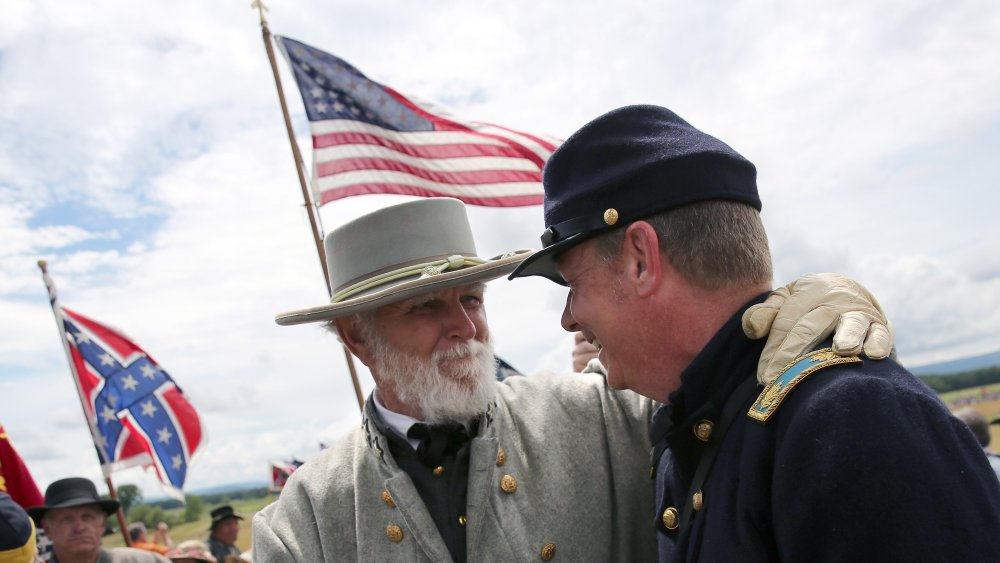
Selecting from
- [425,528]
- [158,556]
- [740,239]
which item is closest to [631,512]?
[425,528]

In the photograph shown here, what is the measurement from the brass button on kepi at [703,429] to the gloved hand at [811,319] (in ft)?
→ 0.59

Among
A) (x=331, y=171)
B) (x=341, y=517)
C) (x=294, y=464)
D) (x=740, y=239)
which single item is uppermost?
(x=331, y=171)

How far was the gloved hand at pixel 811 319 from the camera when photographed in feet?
5.69

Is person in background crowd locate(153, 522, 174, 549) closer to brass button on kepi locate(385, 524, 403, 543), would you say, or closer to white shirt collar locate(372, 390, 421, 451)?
white shirt collar locate(372, 390, 421, 451)

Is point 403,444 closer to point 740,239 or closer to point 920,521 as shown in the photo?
point 740,239

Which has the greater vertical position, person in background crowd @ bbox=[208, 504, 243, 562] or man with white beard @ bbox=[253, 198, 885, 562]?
man with white beard @ bbox=[253, 198, 885, 562]

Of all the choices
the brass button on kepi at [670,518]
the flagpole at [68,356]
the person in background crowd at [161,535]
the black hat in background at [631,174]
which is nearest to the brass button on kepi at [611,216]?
the black hat in background at [631,174]

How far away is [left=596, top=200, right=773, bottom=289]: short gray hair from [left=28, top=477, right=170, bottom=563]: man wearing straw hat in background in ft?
22.3

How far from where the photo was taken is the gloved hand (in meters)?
1.73

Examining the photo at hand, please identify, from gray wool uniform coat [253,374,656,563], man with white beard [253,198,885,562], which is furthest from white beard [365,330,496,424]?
gray wool uniform coat [253,374,656,563]

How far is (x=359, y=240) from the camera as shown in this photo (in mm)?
3559

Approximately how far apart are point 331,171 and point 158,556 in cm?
401

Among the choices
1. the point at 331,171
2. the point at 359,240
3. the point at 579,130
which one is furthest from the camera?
the point at 331,171

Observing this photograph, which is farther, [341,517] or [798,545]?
[341,517]
